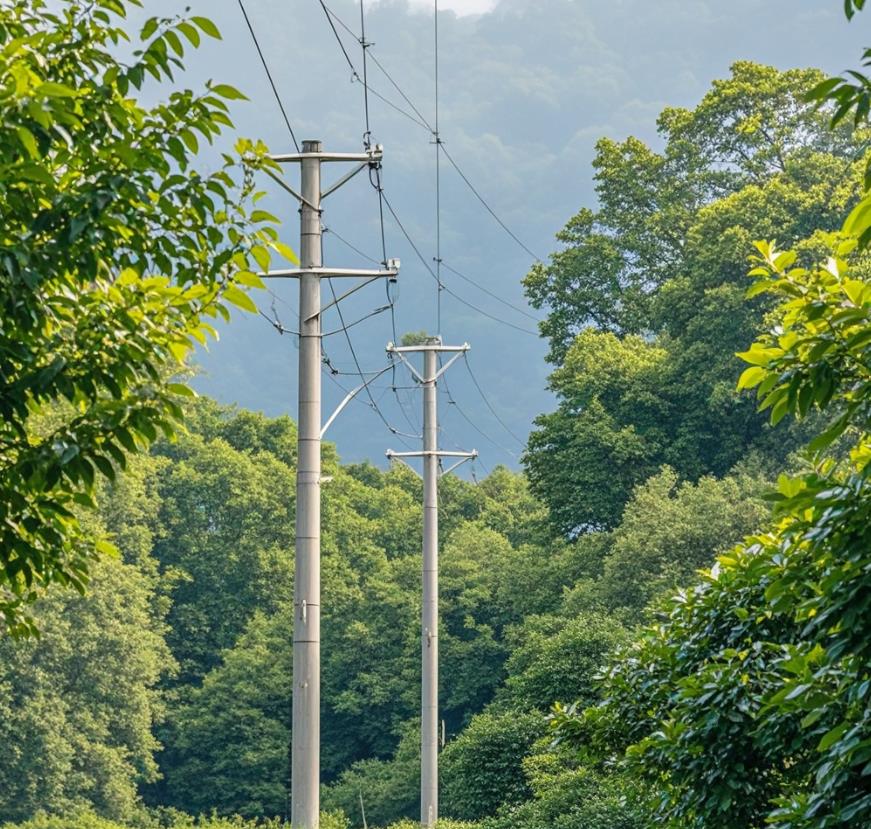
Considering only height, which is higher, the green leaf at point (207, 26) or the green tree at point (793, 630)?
the green leaf at point (207, 26)

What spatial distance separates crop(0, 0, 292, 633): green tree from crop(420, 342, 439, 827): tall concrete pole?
75.3ft

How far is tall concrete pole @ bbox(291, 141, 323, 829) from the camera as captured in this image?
16.1 metres

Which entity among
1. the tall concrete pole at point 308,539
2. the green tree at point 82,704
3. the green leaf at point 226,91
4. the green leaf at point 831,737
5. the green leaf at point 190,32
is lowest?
the green leaf at point 831,737

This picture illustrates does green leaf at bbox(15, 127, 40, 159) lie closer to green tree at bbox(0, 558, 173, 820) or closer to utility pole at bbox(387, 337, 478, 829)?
utility pole at bbox(387, 337, 478, 829)

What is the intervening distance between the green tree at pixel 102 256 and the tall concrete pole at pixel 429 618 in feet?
75.3

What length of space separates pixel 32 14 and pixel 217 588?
58696 mm

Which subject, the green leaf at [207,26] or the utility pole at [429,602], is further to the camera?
the utility pole at [429,602]

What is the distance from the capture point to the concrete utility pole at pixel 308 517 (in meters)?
16.1

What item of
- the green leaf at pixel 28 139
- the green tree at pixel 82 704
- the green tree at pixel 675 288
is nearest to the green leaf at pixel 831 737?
the green leaf at pixel 28 139

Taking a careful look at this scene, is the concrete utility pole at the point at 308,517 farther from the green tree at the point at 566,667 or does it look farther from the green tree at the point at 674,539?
the green tree at the point at 674,539

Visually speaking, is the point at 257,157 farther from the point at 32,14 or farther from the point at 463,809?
the point at 463,809

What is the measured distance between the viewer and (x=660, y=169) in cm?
6000

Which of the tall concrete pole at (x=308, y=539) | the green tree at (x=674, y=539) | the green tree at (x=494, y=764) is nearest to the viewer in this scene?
the tall concrete pole at (x=308, y=539)

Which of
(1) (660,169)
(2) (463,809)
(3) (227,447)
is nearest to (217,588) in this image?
(3) (227,447)
